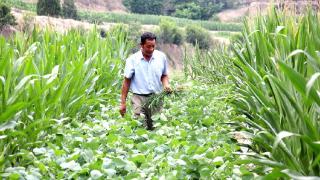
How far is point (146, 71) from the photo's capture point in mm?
4406

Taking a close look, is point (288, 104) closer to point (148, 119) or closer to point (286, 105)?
point (286, 105)

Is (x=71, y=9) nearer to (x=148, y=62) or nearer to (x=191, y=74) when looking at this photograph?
(x=191, y=74)

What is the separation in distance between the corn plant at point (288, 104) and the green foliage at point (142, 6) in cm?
6092

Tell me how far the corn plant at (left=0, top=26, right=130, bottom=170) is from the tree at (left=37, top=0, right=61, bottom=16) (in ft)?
72.5

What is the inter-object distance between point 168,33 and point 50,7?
39.4 ft

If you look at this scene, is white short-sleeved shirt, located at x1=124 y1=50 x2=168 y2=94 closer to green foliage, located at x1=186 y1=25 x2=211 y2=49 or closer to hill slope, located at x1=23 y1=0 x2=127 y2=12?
green foliage, located at x1=186 y1=25 x2=211 y2=49

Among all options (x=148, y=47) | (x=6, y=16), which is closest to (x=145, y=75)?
(x=148, y=47)

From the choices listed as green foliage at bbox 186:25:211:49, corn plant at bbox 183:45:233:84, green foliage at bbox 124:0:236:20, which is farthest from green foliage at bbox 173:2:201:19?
corn plant at bbox 183:45:233:84

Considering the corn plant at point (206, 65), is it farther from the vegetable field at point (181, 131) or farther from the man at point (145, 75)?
the man at point (145, 75)

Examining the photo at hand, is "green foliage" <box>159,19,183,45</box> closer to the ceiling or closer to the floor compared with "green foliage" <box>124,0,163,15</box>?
closer to the floor

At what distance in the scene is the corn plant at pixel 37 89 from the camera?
2957 millimetres

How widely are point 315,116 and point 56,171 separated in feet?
4.88

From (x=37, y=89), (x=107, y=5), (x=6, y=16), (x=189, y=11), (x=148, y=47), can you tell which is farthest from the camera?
(x=189, y=11)

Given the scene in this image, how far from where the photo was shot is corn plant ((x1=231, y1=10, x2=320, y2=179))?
81.5 inches
